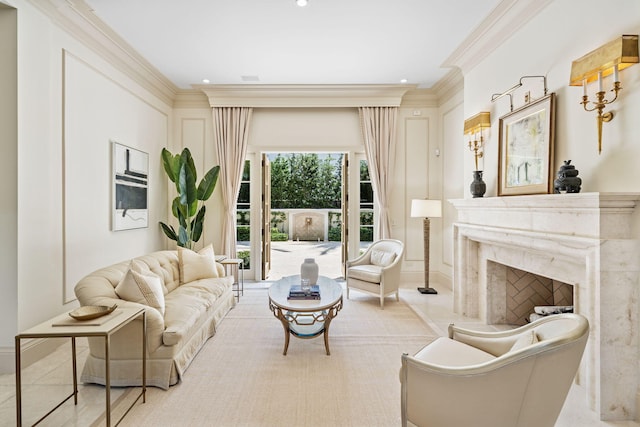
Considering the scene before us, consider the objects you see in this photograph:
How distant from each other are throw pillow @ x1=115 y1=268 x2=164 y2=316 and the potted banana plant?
233 centimetres

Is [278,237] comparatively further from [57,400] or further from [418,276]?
[57,400]

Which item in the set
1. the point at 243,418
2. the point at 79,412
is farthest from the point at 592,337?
the point at 79,412

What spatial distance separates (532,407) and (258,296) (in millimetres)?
3707

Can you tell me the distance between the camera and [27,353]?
8.75 ft

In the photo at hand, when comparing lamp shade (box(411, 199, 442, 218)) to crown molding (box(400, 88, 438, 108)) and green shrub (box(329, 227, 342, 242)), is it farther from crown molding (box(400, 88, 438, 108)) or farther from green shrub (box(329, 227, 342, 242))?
green shrub (box(329, 227, 342, 242))

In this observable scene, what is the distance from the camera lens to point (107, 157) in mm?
3795

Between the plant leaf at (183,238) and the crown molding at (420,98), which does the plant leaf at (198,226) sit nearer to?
the plant leaf at (183,238)

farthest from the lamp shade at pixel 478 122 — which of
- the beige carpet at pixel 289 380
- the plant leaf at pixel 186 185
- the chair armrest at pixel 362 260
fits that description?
the plant leaf at pixel 186 185

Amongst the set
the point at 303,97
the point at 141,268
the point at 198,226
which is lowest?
the point at 141,268

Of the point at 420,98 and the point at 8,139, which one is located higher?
the point at 420,98

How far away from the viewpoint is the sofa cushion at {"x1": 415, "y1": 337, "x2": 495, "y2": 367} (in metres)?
1.83

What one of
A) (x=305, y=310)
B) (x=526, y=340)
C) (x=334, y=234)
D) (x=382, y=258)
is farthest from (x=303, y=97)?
(x=334, y=234)

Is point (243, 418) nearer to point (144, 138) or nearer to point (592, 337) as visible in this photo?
point (592, 337)

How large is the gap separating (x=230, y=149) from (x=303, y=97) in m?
1.44
